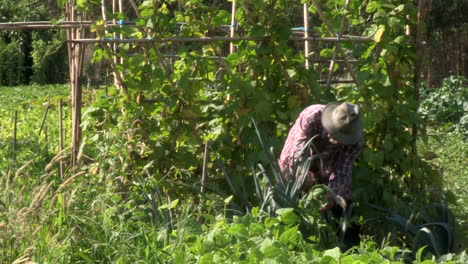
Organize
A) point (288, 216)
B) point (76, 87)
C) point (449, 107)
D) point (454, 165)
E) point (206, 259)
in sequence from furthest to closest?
point (449, 107), point (454, 165), point (76, 87), point (288, 216), point (206, 259)

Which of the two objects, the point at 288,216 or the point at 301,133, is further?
the point at 301,133

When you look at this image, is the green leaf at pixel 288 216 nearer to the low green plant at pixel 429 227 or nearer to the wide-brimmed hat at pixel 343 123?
the wide-brimmed hat at pixel 343 123

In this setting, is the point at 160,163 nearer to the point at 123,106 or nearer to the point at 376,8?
the point at 123,106

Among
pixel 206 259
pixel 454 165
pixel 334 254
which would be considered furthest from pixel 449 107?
pixel 206 259

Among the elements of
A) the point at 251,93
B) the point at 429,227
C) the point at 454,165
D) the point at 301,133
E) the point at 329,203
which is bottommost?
the point at 454,165

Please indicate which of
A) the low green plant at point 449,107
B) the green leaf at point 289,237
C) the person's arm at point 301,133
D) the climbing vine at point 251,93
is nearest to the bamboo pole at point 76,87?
the climbing vine at point 251,93

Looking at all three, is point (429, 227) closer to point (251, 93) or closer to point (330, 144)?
point (330, 144)

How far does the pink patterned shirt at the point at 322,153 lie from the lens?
5.47 m

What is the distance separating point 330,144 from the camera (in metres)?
5.56

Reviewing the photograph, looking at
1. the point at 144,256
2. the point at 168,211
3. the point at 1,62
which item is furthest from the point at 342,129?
the point at 1,62

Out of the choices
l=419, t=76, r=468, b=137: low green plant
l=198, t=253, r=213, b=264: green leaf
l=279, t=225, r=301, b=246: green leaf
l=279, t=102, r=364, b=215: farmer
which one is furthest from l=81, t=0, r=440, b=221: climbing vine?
l=419, t=76, r=468, b=137: low green plant

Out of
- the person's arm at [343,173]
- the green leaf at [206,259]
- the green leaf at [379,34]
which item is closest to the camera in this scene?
the green leaf at [206,259]

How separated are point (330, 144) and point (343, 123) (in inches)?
11.5

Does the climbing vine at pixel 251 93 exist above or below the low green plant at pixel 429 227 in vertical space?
above
